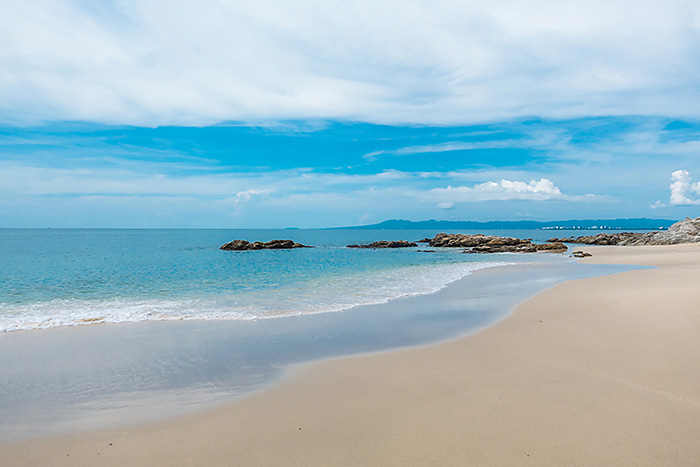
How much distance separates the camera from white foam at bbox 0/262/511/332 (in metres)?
10.5

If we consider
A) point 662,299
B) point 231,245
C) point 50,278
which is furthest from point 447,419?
point 231,245

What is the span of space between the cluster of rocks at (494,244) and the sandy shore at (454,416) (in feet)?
141

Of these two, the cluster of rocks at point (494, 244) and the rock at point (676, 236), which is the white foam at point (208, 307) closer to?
the cluster of rocks at point (494, 244)

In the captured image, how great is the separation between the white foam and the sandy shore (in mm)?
5668

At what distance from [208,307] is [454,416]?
32.1 ft

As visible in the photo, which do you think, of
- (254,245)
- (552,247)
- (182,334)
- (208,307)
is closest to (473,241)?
(552,247)

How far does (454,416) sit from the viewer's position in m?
4.42

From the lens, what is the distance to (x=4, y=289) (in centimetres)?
1627

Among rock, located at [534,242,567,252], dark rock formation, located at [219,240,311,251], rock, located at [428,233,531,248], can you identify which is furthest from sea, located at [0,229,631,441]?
rock, located at [428,233,531,248]

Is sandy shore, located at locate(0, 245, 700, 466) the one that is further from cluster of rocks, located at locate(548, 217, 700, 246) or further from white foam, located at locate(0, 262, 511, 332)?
cluster of rocks, located at locate(548, 217, 700, 246)

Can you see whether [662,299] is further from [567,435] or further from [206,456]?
[206,456]

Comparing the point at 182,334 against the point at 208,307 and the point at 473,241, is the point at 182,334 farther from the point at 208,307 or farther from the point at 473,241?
the point at 473,241

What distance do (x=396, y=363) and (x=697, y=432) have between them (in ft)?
12.3

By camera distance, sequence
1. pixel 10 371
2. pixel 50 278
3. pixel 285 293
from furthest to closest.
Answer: pixel 50 278 → pixel 285 293 → pixel 10 371
